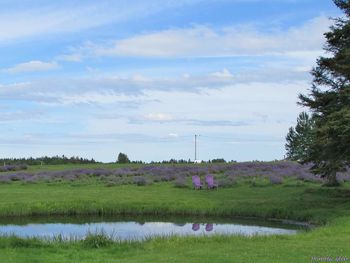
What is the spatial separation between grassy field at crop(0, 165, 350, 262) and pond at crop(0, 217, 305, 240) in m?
1.57

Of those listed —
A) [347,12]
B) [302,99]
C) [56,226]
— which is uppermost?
[347,12]

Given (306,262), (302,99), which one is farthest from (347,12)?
(306,262)

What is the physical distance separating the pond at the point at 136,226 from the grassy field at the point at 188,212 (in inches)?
62.0

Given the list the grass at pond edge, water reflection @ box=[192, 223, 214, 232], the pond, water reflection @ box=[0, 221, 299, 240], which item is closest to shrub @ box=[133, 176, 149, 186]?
the grass at pond edge

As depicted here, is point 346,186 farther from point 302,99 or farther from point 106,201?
point 106,201

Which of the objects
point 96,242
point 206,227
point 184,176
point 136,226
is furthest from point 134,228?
point 184,176

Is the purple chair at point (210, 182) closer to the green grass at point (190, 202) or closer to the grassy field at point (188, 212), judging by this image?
the grassy field at point (188, 212)

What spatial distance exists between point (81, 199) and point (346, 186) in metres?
19.9

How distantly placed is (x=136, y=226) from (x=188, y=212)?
16.1 ft

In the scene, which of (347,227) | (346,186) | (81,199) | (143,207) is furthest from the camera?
Answer: (346,186)

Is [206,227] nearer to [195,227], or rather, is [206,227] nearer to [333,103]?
[195,227]

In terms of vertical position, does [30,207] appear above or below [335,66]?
below

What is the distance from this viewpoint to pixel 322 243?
1830 centimetres

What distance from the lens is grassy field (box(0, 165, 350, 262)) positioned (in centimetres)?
1670
